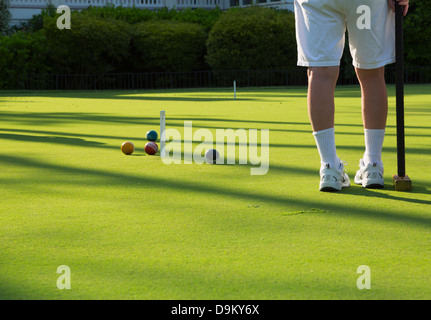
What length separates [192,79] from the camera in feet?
118

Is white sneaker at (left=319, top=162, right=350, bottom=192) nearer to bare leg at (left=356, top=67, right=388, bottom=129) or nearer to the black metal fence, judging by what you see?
bare leg at (left=356, top=67, right=388, bottom=129)

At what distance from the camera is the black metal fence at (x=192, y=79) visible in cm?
3359

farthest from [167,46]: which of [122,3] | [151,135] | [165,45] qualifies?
[151,135]

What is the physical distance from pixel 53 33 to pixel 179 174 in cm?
2952

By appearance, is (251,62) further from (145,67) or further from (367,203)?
(367,203)

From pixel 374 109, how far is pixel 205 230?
1855 mm

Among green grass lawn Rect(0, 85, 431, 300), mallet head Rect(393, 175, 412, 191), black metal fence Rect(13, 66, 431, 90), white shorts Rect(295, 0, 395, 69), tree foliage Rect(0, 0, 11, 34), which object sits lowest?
green grass lawn Rect(0, 85, 431, 300)

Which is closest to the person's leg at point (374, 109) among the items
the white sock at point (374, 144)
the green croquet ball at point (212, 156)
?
the white sock at point (374, 144)

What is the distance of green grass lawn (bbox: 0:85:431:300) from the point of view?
249 cm

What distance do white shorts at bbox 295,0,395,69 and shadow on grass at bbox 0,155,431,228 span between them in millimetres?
892

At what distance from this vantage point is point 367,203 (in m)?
4.04

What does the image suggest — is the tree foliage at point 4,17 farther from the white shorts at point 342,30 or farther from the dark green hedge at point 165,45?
the white shorts at point 342,30

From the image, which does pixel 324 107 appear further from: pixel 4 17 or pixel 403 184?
pixel 4 17

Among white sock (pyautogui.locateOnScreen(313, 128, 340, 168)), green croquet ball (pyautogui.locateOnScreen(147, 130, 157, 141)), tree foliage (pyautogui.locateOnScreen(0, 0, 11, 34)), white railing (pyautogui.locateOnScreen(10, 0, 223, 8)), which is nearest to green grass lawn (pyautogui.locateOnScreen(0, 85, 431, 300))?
white sock (pyautogui.locateOnScreen(313, 128, 340, 168))
